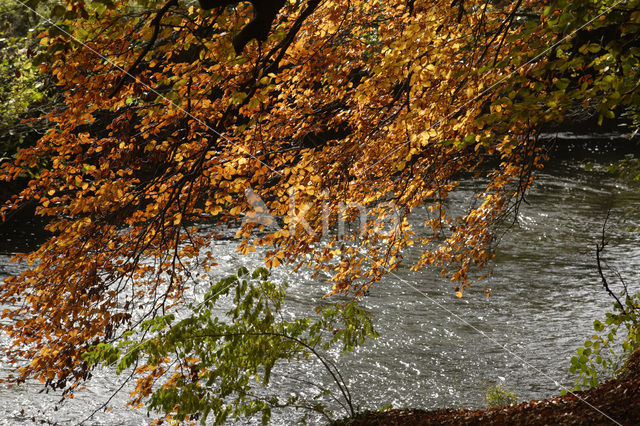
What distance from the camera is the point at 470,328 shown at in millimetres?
9531

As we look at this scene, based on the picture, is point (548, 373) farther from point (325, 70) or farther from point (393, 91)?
point (325, 70)

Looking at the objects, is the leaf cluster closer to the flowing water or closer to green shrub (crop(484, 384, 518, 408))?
the flowing water

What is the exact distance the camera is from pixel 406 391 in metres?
7.89

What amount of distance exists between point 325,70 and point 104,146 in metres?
2.66

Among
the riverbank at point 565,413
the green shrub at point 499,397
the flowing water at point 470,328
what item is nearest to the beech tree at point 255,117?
the riverbank at point 565,413

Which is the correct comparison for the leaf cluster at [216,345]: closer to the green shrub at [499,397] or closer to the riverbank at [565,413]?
the riverbank at [565,413]

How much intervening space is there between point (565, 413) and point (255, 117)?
3.38 m

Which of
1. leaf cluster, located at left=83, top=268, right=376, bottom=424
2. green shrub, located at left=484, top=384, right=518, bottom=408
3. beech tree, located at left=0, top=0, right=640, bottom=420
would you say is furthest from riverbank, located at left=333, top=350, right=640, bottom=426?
green shrub, located at left=484, top=384, right=518, bottom=408

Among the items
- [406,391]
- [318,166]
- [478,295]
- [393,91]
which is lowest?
[406,391]

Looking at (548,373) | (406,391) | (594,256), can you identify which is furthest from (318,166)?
(594,256)

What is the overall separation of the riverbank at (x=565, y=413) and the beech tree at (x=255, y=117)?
170cm

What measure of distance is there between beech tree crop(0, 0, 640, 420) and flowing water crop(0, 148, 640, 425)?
234 cm

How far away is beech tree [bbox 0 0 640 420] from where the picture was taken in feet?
11.3

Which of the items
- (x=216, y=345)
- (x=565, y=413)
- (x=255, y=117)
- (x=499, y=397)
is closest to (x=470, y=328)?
(x=499, y=397)
